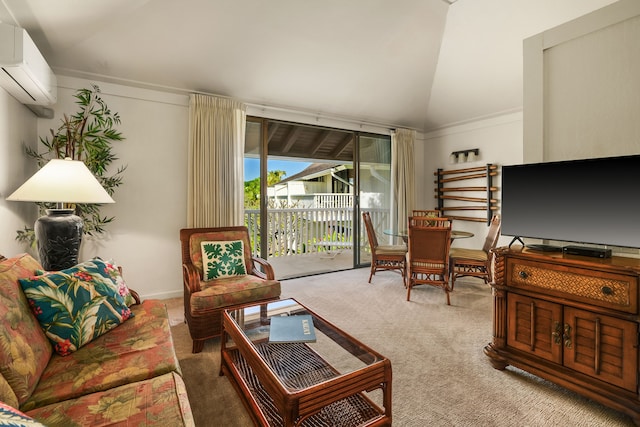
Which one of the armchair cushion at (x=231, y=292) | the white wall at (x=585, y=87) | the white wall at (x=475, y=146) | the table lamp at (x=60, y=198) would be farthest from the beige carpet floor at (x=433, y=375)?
the white wall at (x=475, y=146)

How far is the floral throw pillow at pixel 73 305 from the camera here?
55.0 inches

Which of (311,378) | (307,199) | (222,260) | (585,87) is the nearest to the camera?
(311,378)

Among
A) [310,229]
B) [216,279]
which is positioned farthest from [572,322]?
[310,229]

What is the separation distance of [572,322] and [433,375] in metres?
0.86

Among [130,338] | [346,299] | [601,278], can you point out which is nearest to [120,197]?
[130,338]

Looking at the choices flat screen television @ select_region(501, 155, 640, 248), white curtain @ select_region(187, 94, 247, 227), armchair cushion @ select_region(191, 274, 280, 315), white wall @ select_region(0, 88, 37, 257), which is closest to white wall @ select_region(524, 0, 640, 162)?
flat screen television @ select_region(501, 155, 640, 248)

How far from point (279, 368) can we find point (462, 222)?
4.58 m

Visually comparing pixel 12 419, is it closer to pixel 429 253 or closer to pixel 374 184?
pixel 429 253

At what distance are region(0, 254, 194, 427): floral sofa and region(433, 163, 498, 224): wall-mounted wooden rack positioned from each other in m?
4.60

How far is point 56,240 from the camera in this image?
7.01 ft

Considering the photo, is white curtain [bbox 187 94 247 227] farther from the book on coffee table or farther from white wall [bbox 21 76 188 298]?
the book on coffee table

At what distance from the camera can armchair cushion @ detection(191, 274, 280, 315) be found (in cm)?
229

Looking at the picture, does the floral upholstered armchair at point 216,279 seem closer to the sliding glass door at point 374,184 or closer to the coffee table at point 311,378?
the coffee table at point 311,378

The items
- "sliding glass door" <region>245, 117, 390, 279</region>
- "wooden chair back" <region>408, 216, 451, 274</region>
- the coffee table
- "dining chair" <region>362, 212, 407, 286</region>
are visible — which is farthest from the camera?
"sliding glass door" <region>245, 117, 390, 279</region>
